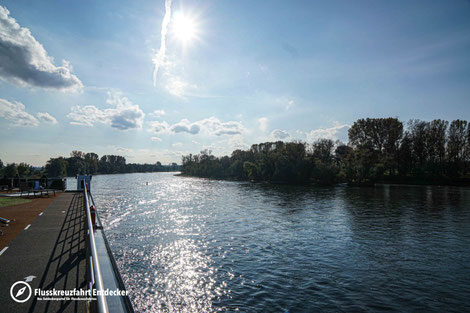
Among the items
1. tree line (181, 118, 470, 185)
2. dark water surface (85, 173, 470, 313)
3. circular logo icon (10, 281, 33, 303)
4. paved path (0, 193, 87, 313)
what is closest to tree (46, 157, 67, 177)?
tree line (181, 118, 470, 185)

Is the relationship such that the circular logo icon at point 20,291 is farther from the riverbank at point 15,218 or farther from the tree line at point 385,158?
the tree line at point 385,158

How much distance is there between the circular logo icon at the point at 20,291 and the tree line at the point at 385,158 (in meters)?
84.2

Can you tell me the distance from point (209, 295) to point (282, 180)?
85476mm

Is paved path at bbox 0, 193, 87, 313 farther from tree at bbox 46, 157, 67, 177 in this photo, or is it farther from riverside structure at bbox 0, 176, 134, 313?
tree at bbox 46, 157, 67, 177

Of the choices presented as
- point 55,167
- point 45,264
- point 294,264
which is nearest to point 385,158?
point 294,264

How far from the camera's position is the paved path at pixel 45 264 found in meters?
6.48

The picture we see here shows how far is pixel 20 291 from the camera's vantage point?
23.3ft

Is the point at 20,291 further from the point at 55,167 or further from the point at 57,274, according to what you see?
the point at 55,167

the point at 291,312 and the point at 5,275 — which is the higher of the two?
the point at 5,275

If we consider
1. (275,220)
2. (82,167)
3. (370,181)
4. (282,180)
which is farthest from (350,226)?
(82,167)

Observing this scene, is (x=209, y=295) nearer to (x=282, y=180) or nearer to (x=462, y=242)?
(x=462, y=242)

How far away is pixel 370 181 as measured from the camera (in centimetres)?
8044

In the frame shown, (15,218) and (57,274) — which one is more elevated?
(15,218)

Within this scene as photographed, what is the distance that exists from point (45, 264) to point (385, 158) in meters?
97.4
